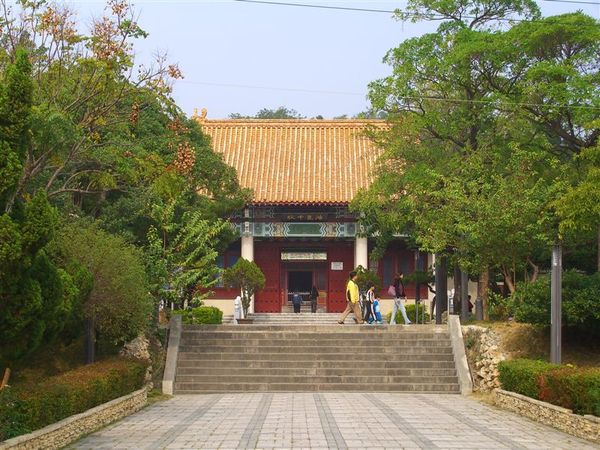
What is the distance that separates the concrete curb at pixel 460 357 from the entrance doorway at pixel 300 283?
1588cm

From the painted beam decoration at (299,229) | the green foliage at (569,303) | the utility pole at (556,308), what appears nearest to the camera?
the utility pole at (556,308)

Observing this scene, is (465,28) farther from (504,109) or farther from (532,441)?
(532,441)

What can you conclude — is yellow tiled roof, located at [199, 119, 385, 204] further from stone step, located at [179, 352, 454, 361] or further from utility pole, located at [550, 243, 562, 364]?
utility pole, located at [550, 243, 562, 364]

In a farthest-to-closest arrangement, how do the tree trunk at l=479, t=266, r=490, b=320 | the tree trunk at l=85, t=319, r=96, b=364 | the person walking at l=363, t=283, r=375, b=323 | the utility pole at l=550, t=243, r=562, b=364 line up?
1. the person walking at l=363, t=283, r=375, b=323
2. the tree trunk at l=479, t=266, r=490, b=320
3. the tree trunk at l=85, t=319, r=96, b=364
4. the utility pole at l=550, t=243, r=562, b=364

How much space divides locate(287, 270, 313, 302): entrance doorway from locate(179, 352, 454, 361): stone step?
52.7 feet

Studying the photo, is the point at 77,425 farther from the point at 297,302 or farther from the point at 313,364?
the point at 297,302

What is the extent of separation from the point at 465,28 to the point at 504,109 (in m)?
2.00

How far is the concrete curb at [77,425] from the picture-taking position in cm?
1075

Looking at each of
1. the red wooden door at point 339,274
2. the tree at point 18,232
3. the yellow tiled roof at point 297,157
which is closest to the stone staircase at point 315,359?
the tree at point 18,232

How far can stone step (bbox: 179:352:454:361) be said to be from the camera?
2161cm

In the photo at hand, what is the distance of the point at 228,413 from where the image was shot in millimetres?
15883

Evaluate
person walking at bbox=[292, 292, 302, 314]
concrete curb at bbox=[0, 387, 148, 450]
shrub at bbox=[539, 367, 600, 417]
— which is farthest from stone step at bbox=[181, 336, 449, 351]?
person walking at bbox=[292, 292, 302, 314]

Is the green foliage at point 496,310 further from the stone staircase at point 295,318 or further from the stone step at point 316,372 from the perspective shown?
the stone staircase at point 295,318

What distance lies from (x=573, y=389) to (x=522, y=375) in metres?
2.72
